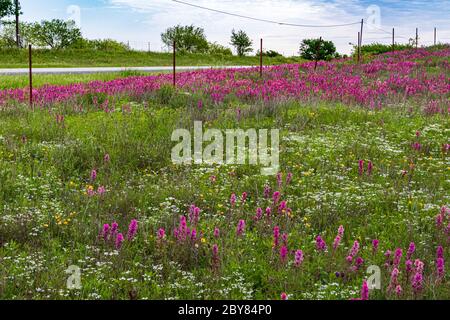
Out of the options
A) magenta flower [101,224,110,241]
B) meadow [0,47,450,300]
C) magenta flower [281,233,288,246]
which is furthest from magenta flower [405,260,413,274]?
magenta flower [101,224,110,241]

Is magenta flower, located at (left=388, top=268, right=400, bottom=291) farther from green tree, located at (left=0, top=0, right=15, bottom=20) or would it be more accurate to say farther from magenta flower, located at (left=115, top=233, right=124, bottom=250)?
green tree, located at (left=0, top=0, right=15, bottom=20)

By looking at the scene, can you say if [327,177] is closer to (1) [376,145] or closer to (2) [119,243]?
(1) [376,145]

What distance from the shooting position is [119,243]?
18.7 feet

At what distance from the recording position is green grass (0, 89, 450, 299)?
16.9 feet

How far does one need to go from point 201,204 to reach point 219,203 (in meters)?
0.31

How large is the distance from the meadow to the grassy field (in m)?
26.4

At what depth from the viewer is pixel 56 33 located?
60219 mm

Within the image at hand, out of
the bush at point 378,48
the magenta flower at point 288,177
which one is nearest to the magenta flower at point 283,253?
the magenta flower at point 288,177

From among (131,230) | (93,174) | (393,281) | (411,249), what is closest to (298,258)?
(393,281)

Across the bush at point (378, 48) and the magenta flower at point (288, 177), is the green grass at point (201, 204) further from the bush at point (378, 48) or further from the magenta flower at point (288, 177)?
the bush at point (378, 48)

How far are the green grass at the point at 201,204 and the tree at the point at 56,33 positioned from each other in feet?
169

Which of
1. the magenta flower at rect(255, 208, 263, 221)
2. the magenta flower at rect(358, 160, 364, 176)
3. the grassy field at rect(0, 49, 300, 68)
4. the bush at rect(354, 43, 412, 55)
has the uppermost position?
the bush at rect(354, 43, 412, 55)

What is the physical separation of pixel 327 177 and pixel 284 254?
141 inches
